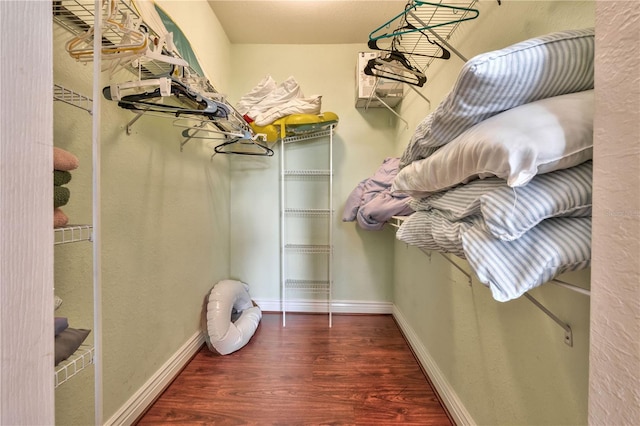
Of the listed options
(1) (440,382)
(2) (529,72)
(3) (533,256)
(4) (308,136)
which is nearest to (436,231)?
(3) (533,256)

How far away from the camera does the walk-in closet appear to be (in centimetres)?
34

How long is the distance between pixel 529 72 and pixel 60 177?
106 centimetres

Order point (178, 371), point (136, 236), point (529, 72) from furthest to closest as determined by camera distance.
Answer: point (178, 371), point (136, 236), point (529, 72)

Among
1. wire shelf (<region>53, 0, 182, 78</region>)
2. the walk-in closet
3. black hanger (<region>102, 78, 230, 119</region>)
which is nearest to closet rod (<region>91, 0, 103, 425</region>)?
the walk-in closet

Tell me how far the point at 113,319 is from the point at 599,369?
4.51 ft

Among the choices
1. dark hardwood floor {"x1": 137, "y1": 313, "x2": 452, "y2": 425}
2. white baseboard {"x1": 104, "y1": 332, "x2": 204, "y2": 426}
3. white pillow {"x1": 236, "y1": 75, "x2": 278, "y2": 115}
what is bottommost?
dark hardwood floor {"x1": 137, "y1": 313, "x2": 452, "y2": 425}

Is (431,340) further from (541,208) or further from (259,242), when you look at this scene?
(259,242)

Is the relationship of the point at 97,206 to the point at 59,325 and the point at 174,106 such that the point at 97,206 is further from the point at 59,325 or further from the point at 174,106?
the point at 174,106

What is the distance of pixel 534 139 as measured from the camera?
38 centimetres

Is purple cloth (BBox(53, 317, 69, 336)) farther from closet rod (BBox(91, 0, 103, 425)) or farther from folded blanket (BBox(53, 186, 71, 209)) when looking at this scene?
folded blanket (BBox(53, 186, 71, 209))

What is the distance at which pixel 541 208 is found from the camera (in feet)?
1.29

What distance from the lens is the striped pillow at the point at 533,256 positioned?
1.29 ft

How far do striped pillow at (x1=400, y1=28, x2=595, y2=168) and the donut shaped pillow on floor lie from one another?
→ 1649mm

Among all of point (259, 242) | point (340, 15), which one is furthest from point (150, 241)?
point (340, 15)
